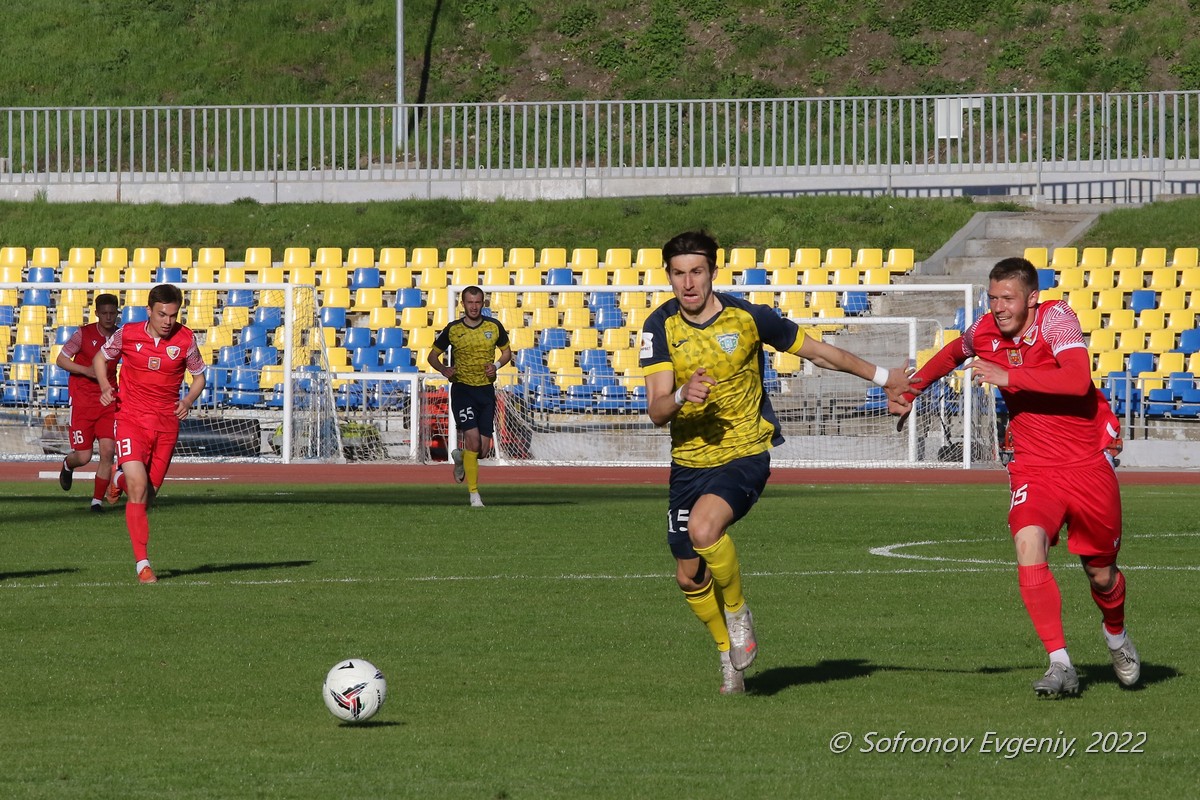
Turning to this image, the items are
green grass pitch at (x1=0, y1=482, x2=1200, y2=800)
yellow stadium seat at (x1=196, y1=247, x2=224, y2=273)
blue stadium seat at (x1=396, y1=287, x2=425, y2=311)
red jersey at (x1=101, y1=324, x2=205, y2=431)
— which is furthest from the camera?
yellow stadium seat at (x1=196, y1=247, x2=224, y2=273)

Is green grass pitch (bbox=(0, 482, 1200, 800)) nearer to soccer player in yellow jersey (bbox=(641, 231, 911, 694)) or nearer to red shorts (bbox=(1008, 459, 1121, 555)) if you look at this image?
soccer player in yellow jersey (bbox=(641, 231, 911, 694))

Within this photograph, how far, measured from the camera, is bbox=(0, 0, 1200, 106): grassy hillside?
4803 cm

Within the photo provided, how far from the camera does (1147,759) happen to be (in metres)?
6.20

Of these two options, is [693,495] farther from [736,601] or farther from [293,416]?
[293,416]

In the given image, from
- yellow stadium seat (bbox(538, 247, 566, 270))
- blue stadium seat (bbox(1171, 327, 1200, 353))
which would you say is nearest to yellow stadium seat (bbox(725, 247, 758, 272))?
yellow stadium seat (bbox(538, 247, 566, 270))

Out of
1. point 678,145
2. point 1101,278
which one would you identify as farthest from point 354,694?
point 678,145

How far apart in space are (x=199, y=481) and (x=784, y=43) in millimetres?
30295

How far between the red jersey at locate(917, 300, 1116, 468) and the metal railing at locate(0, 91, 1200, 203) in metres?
27.1

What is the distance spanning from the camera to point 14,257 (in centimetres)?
3422

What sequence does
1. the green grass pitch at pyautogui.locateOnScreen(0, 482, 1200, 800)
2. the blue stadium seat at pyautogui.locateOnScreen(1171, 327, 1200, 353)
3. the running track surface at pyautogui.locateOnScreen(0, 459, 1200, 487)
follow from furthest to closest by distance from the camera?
the blue stadium seat at pyautogui.locateOnScreen(1171, 327, 1200, 353), the running track surface at pyautogui.locateOnScreen(0, 459, 1200, 487), the green grass pitch at pyautogui.locateOnScreen(0, 482, 1200, 800)

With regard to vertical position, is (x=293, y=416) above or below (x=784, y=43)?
below

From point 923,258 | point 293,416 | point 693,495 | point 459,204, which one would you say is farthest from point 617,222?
point 693,495

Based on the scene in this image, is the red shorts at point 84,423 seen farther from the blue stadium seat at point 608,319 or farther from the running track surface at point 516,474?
the blue stadium seat at point 608,319

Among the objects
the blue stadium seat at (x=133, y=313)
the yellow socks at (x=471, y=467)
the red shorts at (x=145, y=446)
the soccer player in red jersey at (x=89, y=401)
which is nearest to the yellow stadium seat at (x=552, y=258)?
the blue stadium seat at (x=133, y=313)
